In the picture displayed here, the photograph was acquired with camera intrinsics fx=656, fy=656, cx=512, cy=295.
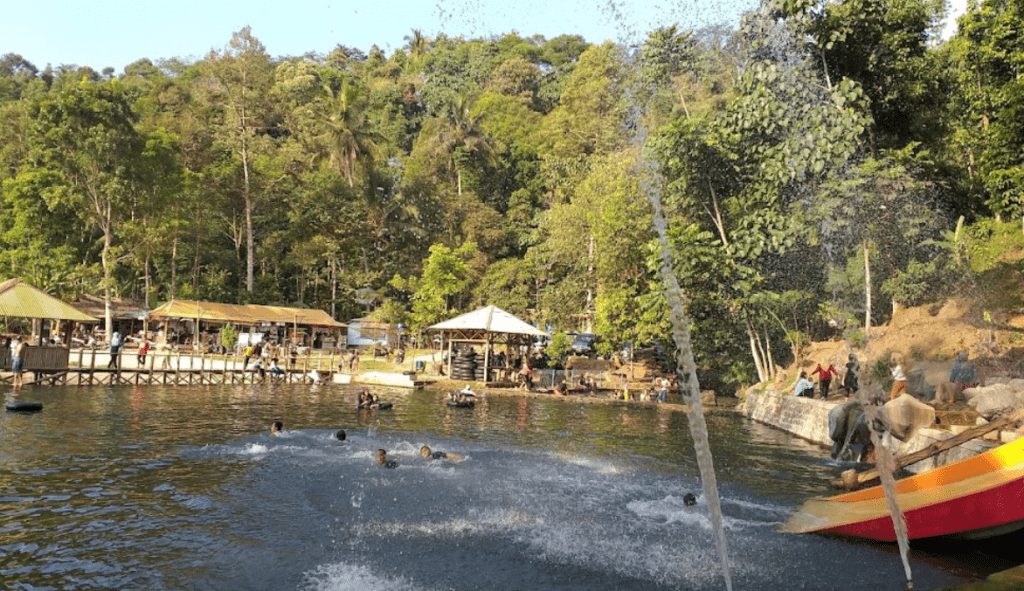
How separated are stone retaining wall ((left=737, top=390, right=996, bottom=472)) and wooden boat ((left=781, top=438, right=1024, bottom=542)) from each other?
2032 millimetres

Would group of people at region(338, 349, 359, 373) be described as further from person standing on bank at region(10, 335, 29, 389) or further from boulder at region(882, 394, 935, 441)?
boulder at region(882, 394, 935, 441)

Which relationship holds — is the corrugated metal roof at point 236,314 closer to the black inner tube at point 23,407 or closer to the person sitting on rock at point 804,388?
the black inner tube at point 23,407

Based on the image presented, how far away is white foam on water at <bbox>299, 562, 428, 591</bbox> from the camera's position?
8.18 m

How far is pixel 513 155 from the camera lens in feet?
229

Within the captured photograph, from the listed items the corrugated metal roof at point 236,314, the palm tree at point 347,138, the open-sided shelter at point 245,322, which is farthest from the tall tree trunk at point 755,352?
the palm tree at point 347,138

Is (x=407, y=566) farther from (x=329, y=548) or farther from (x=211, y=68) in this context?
(x=211, y=68)

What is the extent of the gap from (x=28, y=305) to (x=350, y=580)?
28.9 metres

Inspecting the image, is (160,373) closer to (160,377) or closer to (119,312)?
(160,377)

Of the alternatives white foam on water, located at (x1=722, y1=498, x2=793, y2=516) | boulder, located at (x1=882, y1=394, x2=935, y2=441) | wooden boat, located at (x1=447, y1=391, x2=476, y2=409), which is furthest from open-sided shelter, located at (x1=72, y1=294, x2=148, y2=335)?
boulder, located at (x1=882, y1=394, x2=935, y2=441)

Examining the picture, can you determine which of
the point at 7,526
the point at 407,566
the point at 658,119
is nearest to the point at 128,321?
the point at 658,119

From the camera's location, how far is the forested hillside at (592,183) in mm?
26266

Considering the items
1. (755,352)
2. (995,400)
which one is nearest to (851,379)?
(755,352)

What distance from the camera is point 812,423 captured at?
22359 mm

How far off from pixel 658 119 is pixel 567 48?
2740 inches
